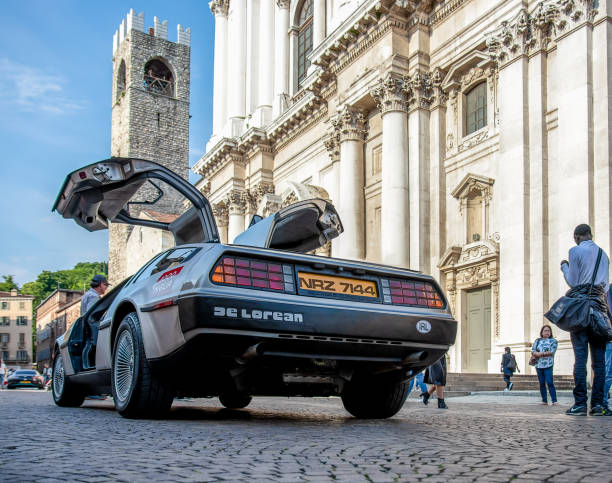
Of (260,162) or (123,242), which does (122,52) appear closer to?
(123,242)

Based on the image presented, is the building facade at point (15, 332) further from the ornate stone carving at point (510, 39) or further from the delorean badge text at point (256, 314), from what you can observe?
the delorean badge text at point (256, 314)

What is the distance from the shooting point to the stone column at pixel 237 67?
122 ft

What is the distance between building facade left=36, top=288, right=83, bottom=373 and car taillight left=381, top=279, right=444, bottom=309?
86124mm

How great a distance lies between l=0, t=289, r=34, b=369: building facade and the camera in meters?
110

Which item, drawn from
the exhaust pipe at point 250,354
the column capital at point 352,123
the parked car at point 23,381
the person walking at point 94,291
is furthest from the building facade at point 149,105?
the exhaust pipe at point 250,354

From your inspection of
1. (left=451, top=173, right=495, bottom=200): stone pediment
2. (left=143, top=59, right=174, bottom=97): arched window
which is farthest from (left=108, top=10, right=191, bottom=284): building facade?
(left=451, top=173, right=495, bottom=200): stone pediment

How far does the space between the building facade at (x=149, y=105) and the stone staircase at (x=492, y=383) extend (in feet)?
176

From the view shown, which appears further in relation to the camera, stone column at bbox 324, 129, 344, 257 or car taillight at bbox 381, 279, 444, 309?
stone column at bbox 324, 129, 344, 257

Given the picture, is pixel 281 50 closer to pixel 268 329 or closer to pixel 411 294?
pixel 411 294

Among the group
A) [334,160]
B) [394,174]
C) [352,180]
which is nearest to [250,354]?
[394,174]

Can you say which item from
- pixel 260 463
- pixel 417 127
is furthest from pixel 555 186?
pixel 260 463

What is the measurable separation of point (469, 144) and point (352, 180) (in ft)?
16.3

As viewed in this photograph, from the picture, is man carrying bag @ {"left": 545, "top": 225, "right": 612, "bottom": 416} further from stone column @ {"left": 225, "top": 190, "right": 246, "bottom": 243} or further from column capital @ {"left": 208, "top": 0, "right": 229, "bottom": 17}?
column capital @ {"left": 208, "top": 0, "right": 229, "bottom": 17}

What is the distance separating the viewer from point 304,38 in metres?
35.0
